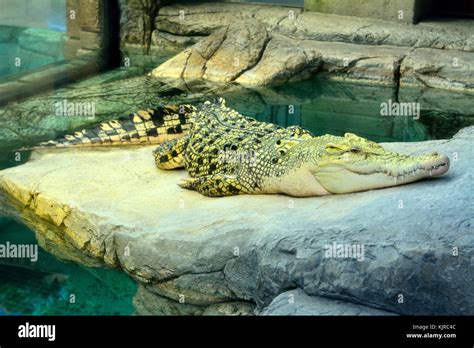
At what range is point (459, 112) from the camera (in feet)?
28.2

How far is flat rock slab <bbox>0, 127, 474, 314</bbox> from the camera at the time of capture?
4145 millimetres

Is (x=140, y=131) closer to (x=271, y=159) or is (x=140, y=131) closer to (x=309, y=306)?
(x=271, y=159)

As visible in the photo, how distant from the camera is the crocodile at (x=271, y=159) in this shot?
494cm

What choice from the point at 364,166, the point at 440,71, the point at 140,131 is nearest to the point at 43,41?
the point at 140,131

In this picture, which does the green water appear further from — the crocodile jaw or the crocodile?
the crocodile jaw

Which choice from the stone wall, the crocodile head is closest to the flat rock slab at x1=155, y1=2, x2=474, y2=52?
the stone wall

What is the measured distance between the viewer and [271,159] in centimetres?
550

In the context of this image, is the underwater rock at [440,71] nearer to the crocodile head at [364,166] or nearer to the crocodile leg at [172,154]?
the crocodile leg at [172,154]

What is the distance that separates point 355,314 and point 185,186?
82.2 inches

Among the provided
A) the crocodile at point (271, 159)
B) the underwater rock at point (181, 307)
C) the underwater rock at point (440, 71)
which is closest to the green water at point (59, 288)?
the underwater rock at point (181, 307)

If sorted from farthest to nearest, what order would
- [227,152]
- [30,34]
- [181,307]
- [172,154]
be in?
[30,34] < [172,154] < [227,152] < [181,307]

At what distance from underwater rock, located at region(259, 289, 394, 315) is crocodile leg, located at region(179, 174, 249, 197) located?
1.36 meters

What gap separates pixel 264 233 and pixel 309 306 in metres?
0.61
